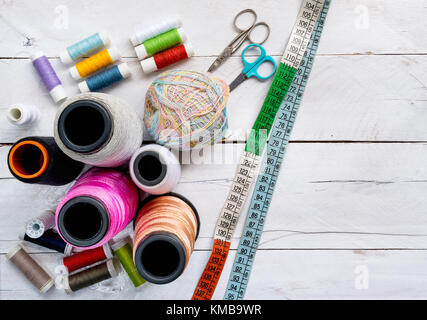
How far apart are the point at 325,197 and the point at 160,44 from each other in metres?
0.73

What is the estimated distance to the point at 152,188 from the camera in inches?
36.4

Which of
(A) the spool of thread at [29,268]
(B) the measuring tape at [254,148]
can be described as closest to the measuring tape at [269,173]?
(B) the measuring tape at [254,148]

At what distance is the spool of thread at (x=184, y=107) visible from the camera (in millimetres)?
1007

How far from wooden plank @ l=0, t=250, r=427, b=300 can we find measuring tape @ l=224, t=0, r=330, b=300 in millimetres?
32

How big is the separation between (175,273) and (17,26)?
94 centimetres

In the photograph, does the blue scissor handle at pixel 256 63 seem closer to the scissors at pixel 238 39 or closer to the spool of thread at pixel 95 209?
the scissors at pixel 238 39

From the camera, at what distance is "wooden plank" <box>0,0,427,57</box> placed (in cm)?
120

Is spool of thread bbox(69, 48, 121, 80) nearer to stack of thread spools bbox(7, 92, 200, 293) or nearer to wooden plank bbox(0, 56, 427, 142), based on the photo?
wooden plank bbox(0, 56, 427, 142)

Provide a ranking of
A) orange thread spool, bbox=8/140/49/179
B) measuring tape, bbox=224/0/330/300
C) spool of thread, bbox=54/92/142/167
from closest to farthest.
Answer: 1. spool of thread, bbox=54/92/142/167
2. orange thread spool, bbox=8/140/49/179
3. measuring tape, bbox=224/0/330/300

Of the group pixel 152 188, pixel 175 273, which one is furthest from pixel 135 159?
pixel 175 273

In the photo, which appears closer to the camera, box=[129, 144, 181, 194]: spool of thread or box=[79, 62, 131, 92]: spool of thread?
box=[129, 144, 181, 194]: spool of thread

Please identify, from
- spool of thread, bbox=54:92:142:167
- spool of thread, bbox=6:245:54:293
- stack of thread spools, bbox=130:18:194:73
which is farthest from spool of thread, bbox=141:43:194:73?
spool of thread, bbox=6:245:54:293

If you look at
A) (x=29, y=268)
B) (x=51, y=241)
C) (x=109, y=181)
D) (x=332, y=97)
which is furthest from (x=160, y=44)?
(x=29, y=268)

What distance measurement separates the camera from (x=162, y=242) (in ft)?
3.03
